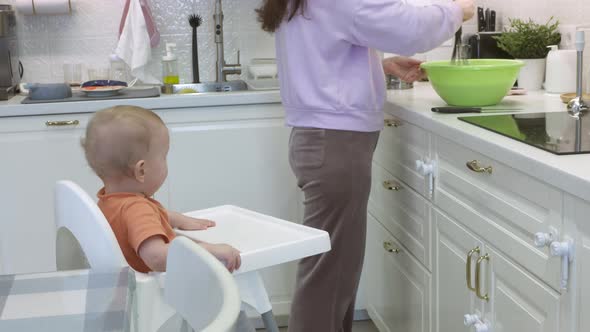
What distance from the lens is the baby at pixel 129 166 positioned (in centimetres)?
161

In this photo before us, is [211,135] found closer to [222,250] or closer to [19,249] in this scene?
[19,249]

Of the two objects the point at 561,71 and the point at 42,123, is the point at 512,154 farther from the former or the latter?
the point at 42,123

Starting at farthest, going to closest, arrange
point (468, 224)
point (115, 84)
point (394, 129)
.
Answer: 1. point (115, 84)
2. point (394, 129)
3. point (468, 224)

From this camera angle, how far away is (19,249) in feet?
9.60

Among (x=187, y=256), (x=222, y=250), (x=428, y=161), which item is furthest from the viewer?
(x=428, y=161)

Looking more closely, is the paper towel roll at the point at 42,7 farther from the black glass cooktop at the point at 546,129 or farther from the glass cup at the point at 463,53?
the black glass cooktop at the point at 546,129

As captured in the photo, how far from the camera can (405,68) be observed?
2.56 meters

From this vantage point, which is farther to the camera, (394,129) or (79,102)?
(79,102)

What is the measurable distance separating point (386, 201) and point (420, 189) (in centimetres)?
37

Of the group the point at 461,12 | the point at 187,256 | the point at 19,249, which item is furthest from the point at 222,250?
the point at 19,249

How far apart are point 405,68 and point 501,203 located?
0.93 m

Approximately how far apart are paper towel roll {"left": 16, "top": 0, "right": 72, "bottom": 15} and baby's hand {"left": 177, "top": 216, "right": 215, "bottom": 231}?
1754 millimetres

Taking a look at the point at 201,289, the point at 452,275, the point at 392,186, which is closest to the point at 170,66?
the point at 392,186

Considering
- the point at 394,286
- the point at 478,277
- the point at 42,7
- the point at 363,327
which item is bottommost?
the point at 363,327
